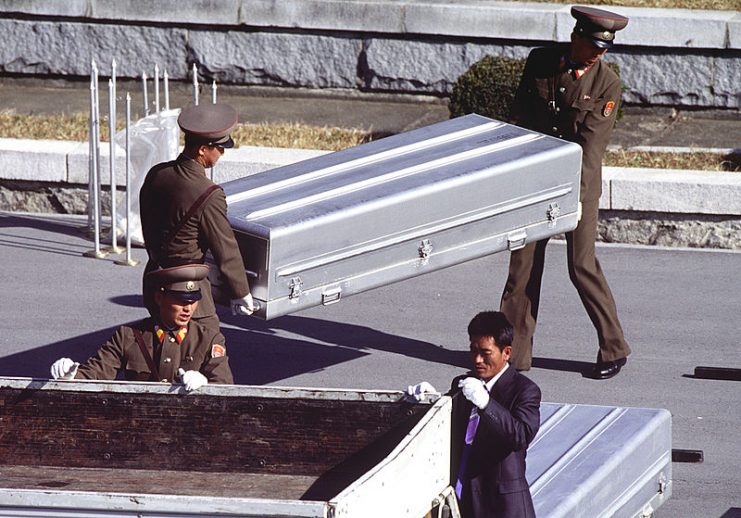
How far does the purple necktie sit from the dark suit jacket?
0.04 feet

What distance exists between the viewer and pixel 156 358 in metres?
5.32

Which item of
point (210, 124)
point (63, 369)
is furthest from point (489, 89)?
point (63, 369)

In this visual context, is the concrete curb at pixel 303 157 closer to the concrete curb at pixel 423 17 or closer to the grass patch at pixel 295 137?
the grass patch at pixel 295 137

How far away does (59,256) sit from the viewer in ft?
30.1

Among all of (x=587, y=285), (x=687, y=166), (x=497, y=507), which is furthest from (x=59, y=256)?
(x=497, y=507)

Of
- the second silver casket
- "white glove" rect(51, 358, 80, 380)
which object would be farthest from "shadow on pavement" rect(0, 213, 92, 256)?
"white glove" rect(51, 358, 80, 380)

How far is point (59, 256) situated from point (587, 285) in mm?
3683

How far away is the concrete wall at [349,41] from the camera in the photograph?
37.8ft

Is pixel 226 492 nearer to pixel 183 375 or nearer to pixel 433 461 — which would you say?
pixel 183 375

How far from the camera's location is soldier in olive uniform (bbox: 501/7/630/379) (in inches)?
281

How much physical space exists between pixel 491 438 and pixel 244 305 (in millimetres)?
1578

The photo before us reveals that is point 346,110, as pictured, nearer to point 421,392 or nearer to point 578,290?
point 578,290

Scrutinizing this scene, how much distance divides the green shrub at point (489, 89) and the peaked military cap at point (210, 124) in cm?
458

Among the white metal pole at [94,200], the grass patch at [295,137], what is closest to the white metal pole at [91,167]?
the white metal pole at [94,200]
